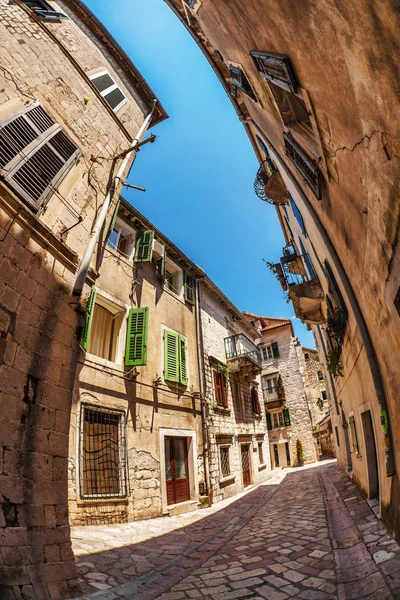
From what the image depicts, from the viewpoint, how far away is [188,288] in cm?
1344

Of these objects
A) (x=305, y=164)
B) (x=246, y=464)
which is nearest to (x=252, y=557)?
(x=305, y=164)

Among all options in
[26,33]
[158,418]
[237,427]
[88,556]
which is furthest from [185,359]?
[26,33]

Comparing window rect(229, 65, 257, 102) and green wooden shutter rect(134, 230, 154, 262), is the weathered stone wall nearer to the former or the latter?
green wooden shutter rect(134, 230, 154, 262)

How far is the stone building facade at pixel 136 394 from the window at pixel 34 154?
3338mm

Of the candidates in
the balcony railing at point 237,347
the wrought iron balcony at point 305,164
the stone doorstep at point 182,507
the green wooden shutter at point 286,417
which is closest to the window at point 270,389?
the green wooden shutter at point 286,417

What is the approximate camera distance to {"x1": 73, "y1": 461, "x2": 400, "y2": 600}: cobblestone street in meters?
3.35

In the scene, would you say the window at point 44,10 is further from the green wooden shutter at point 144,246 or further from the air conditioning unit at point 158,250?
the air conditioning unit at point 158,250

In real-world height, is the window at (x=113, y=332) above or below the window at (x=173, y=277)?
below

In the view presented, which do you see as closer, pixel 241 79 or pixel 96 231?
pixel 96 231

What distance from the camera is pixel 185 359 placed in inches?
453

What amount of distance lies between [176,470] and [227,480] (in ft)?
10.3

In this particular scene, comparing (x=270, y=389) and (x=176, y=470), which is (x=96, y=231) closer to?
(x=176, y=470)

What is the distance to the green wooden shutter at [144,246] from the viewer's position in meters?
10.6

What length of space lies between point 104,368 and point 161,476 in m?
3.65
